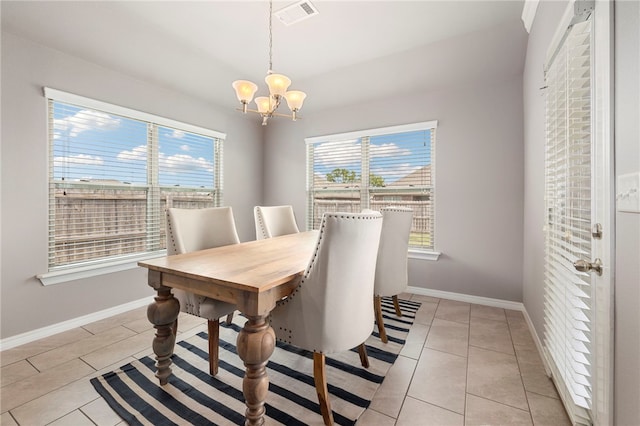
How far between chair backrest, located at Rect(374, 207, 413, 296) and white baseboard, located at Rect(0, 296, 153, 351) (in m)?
2.60

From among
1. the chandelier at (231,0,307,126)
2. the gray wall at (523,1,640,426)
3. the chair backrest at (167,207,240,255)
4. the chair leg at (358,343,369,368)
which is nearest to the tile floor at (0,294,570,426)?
the chair leg at (358,343,369,368)

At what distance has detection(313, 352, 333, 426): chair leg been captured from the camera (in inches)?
55.4

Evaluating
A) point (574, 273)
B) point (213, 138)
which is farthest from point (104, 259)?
point (574, 273)

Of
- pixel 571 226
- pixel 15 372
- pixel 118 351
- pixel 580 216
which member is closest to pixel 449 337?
pixel 571 226

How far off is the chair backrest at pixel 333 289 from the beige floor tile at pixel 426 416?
47cm

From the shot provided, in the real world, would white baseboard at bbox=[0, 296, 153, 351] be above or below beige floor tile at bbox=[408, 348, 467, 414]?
above

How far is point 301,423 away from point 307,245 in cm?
118

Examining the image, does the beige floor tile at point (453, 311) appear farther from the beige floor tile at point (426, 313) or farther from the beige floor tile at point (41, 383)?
the beige floor tile at point (41, 383)

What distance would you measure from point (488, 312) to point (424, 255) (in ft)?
2.87

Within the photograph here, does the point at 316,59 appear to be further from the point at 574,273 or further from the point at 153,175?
the point at 574,273

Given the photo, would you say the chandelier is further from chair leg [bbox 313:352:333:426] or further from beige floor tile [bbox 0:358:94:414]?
beige floor tile [bbox 0:358:94:414]

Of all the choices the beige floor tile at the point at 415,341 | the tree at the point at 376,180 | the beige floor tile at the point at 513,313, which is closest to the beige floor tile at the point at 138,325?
the beige floor tile at the point at 415,341

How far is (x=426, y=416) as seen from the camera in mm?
1480

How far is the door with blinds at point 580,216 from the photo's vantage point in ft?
3.36
